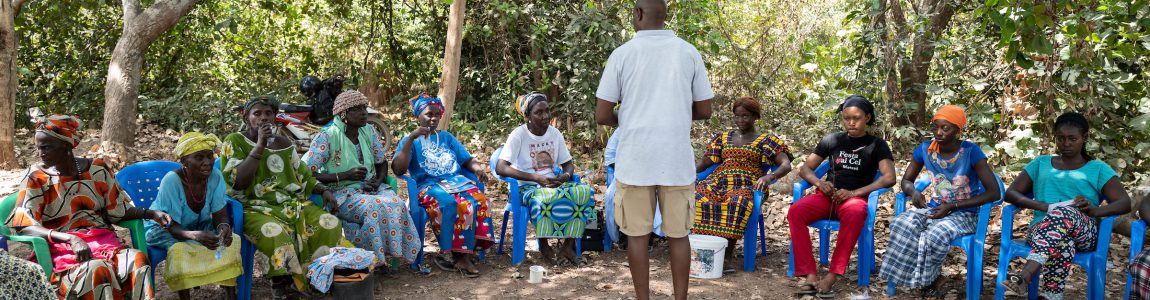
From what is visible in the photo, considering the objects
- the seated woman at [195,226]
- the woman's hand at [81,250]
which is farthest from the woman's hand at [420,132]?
the woman's hand at [81,250]

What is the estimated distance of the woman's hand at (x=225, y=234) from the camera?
12.6ft

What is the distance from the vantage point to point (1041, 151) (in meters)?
5.59

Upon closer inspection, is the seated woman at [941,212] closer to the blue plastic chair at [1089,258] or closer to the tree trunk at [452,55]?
the blue plastic chair at [1089,258]

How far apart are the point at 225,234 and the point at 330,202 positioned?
73 cm

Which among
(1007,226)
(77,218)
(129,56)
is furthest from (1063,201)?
(129,56)

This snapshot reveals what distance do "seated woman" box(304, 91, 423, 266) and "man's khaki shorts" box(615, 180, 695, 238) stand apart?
1.57 m

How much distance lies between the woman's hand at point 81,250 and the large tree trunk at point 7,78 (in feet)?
15.9

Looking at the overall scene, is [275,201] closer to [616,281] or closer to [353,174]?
[353,174]

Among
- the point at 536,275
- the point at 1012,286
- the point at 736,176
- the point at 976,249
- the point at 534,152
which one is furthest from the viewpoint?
the point at 534,152

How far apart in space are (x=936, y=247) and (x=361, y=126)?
309 centimetres

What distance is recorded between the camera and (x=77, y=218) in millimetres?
3727

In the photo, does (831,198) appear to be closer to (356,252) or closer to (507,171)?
Result: (507,171)

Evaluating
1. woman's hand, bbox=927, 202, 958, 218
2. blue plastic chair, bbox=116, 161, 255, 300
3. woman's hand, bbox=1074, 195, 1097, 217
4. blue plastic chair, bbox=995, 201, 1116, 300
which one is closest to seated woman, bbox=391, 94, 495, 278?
blue plastic chair, bbox=116, 161, 255, 300

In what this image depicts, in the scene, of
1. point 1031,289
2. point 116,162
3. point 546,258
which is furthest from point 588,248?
point 116,162
